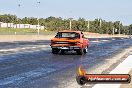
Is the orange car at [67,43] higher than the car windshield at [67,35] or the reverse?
the reverse

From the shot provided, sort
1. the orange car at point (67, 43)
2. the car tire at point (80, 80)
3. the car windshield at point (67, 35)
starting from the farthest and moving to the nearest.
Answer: the car windshield at point (67, 35)
the orange car at point (67, 43)
the car tire at point (80, 80)

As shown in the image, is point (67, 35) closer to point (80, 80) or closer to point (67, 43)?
point (67, 43)

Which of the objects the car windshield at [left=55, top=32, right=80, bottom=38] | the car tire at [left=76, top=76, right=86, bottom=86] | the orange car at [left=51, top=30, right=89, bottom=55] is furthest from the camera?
the car windshield at [left=55, top=32, right=80, bottom=38]

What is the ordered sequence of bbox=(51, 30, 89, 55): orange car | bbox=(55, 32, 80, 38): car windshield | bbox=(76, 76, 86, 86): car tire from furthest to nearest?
bbox=(55, 32, 80, 38): car windshield, bbox=(51, 30, 89, 55): orange car, bbox=(76, 76, 86, 86): car tire

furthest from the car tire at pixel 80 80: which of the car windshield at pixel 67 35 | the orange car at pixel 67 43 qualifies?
the car windshield at pixel 67 35

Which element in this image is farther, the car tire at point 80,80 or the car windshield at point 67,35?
the car windshield at point 67,35

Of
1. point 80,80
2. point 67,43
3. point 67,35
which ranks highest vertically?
point 80,80

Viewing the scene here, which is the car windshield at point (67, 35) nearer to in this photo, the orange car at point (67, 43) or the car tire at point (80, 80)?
the orange car at point (67, 43)

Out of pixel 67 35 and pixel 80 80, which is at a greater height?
pixel 80 80

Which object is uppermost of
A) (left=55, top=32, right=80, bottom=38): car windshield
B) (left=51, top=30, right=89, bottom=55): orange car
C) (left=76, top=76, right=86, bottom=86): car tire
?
(left=76, top=76, right=86, bottom=86): car tire

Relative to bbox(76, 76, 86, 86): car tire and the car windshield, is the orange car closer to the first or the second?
the car windshield

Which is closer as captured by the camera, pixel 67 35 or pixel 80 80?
pixel 80 80

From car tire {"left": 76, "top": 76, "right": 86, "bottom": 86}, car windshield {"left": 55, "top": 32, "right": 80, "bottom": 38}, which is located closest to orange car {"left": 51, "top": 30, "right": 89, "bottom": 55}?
car windshield {"left": 55, "top": 32, "right": 80, "bottom": 38}

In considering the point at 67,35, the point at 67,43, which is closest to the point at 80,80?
the point at 67,43
